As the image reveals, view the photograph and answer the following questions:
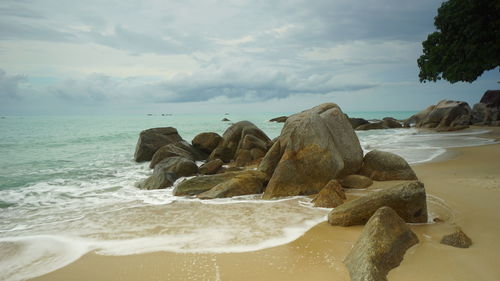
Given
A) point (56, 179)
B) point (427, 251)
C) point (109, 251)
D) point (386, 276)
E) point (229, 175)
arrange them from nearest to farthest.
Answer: point (386, 276) → point (427, 251) → point (109, 251) → point (229, 175) → point (56, 179)

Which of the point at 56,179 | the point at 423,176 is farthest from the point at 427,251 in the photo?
the point at 56,179

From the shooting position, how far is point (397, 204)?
5.09 metres

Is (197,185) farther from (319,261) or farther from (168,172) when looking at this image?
(319,261)

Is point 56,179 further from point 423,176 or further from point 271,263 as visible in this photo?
point 423,176

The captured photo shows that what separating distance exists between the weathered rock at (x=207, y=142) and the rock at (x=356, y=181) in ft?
31.7

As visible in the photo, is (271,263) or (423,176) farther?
(423,176)

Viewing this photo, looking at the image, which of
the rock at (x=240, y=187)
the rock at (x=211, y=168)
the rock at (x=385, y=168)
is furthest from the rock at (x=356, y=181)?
the rock at (x=211, y=168)

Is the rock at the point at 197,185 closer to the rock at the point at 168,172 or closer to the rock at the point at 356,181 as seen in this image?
the rock at the point at 168,172

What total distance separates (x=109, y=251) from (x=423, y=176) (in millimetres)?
8417

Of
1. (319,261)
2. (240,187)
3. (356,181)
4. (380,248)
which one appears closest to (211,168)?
(240,187)

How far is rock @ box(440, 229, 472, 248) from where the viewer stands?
4.19 meters

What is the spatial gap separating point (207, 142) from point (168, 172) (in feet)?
20.8

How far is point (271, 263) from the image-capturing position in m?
4.09

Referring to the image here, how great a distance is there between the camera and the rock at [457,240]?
13.8 ft
